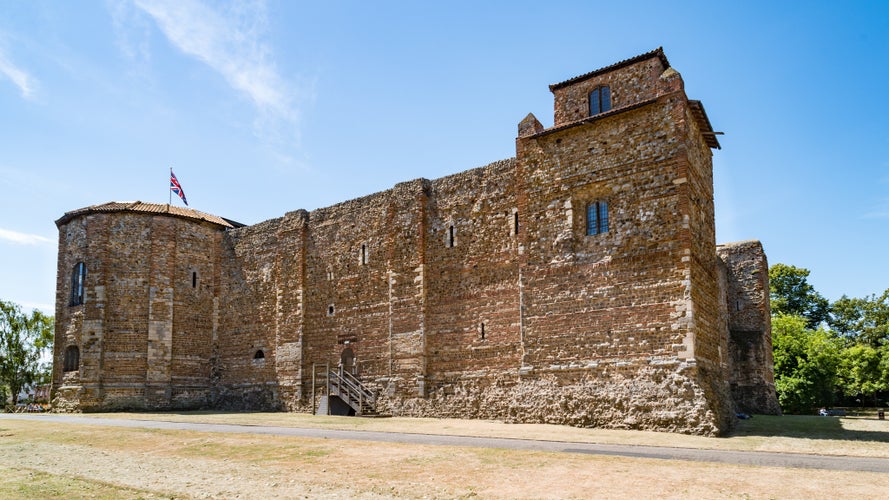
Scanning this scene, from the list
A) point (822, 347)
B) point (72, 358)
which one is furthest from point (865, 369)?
point (72, 358)

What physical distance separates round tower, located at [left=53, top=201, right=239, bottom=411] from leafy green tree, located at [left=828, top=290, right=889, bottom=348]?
44.9 m

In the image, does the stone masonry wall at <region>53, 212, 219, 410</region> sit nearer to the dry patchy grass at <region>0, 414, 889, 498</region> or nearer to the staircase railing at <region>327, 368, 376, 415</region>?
the staircase railing at <region>327, 368, 376, 415</region>

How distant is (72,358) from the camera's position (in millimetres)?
29406

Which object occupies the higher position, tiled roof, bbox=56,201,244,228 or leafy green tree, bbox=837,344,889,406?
tiled roof, bbox=56,201,244,228

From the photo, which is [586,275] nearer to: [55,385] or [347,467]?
[347,467]

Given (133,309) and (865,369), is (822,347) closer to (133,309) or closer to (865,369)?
(865,369)

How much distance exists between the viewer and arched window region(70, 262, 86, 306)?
30.0 m

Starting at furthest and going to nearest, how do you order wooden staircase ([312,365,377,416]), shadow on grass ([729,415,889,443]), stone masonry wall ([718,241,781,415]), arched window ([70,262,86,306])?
arched window ([70,262,86,306]), stone masonry wall ([718,241,781,415]), wooden staircase ([312,365,377,416]), shadow on grass ([729,415,889,443])

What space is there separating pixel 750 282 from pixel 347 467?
23.0 meters

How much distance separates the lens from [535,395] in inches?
795

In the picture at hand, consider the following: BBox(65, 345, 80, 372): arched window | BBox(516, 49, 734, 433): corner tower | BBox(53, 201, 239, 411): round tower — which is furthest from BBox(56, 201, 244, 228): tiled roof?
BBox(516, 49, 734, 433): corner tower

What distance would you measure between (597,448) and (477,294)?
9.14 m

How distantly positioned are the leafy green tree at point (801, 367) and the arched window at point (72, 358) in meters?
33.2

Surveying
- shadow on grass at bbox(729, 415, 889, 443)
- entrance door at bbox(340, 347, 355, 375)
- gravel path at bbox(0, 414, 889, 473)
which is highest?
entrance door at bbox(340, 347, 355, 375)
